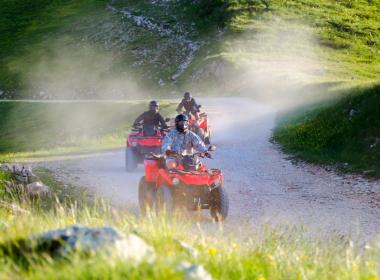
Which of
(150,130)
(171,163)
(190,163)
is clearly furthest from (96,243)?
(150,130)

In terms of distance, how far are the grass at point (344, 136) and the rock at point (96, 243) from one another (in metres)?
13.7

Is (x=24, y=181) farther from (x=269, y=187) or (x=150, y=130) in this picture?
(x=269, y=187)

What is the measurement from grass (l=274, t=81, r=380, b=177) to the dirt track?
0.82 meters

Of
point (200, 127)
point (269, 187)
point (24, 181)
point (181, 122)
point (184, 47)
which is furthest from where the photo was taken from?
point (184, 47)

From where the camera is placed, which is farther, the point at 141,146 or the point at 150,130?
the point at 150,130

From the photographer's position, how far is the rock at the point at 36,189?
15.5 m

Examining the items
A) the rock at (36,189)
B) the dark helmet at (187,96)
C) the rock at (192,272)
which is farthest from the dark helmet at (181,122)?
the dark helmet at (187,96)

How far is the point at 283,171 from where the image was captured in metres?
19.9

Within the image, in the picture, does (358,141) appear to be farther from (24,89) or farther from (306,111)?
(24,89)

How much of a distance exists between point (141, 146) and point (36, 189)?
539cm

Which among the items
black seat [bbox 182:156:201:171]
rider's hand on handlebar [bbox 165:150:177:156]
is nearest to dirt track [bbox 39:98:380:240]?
black seat [bbox 182:156:201:171]

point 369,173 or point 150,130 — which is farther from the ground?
point 150,130

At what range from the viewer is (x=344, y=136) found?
2197cm

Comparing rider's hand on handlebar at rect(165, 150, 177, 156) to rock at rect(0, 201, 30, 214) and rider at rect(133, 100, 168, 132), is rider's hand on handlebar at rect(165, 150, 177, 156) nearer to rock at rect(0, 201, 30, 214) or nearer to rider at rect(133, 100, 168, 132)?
rock at rect(0, 201, 30, 214)
